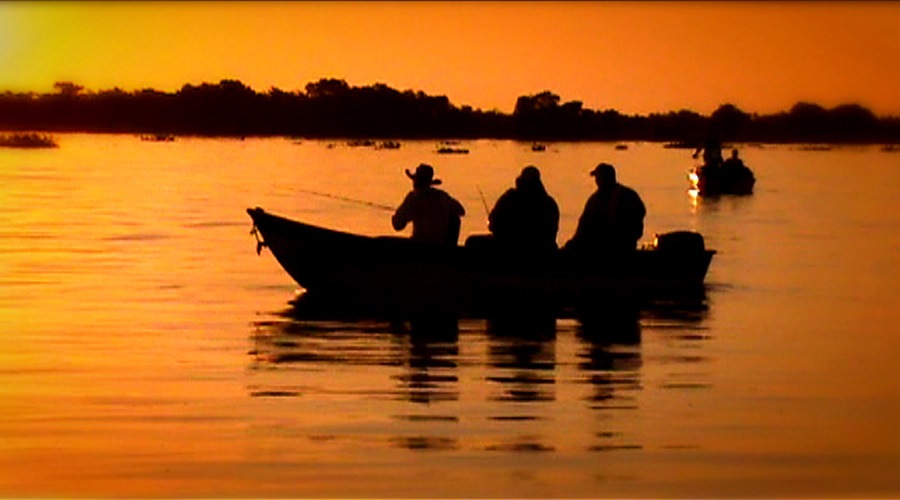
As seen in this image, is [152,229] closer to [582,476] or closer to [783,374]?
[783,374]

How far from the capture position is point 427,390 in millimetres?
16938

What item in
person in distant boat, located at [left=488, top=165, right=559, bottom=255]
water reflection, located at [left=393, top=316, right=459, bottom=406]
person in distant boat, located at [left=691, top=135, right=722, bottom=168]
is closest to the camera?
water reflection, located at [left=393, top=316, right=459, bottom=406]

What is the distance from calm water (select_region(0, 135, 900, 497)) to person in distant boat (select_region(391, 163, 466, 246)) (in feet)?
3.84

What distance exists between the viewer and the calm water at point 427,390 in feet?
44.2

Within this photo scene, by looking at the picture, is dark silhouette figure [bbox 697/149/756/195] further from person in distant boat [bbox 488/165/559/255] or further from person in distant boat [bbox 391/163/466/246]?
person in distant boat [bbox 391/163/466/246]

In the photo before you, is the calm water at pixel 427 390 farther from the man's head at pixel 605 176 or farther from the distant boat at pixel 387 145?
the distant boat at pixel 387 145

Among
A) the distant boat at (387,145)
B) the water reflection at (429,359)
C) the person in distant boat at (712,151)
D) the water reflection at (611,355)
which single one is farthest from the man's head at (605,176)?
the distant boat at (387,145)

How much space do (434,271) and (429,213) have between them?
0.64 meters

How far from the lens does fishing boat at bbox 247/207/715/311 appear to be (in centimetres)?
2266

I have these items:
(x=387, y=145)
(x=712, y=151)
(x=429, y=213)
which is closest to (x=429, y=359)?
(x=429, y=213)

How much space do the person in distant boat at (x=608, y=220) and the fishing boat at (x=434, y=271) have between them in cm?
16

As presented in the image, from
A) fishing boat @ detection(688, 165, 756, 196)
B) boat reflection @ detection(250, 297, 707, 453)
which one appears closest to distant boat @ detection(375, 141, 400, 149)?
fishing boat @ detection(688, 165, 756, 196)

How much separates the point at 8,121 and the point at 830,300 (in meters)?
94.8

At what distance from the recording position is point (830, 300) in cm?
2667
